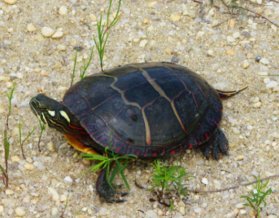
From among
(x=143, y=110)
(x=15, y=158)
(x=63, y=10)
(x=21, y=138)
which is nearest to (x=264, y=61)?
(x=143, y=110)

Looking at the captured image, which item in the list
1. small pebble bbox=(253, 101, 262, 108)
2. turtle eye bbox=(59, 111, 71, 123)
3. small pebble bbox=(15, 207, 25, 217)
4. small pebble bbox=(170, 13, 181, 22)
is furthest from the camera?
small pebble bbox=(170, 13, 181, 22)

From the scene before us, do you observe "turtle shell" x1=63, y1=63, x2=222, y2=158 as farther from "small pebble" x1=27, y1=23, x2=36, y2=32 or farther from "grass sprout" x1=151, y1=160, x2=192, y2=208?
"small pebble" x1=27, y1=23, x2=36, y2=32

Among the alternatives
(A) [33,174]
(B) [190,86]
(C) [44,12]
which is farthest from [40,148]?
(C) [44,12]

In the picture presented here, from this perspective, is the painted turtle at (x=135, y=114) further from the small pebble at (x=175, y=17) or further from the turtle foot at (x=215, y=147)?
the small pebble at (x=175, y=17)

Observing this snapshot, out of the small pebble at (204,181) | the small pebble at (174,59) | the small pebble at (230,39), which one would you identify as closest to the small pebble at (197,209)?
the small pebble at (204,181)

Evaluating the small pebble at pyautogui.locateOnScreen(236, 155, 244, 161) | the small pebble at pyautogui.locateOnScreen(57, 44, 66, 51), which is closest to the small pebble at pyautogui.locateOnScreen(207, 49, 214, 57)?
the small pebble at pyautogui.locateOnScreen(236, 155, 244, 161)

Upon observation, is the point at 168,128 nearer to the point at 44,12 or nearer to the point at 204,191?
the point at 204,191
